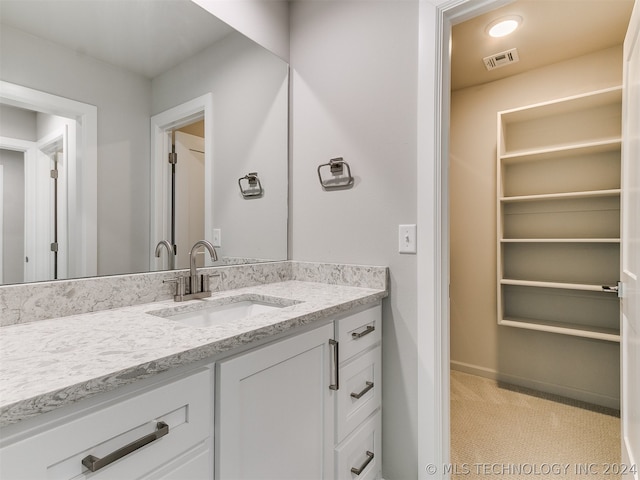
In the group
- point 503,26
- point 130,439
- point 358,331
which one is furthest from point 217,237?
point 503,26

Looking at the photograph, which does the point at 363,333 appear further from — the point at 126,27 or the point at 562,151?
the point at 562,151

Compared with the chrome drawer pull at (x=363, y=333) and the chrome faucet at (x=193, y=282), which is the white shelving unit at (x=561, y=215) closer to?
the chrome drawer pull at (x=363, y=333)

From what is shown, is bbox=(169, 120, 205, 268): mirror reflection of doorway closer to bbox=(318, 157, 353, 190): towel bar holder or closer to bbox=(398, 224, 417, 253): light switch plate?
bbox=(318, 157, 353, 190): towel bar holder

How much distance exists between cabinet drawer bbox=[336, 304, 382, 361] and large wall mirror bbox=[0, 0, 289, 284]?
0.63 meters

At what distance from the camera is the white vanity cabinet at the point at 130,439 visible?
1.82ft

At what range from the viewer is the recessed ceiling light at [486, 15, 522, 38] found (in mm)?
1924

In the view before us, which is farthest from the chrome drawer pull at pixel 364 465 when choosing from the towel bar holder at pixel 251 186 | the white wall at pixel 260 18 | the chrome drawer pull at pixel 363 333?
the white wall at pixel 260 18

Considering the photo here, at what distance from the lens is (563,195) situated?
229cm

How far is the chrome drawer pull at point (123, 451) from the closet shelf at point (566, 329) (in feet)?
8.25

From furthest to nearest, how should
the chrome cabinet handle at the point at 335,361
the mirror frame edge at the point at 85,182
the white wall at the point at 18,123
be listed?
1. the chrome cabinet handle at the point at 335,361
2. the mirror frame edge at the point at 85,182
3. the white wall at the point at 18,123

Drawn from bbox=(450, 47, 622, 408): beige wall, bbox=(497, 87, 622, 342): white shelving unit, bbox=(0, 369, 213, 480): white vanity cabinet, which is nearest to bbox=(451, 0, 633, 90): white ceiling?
bbox=(450, 47, 622, 408): beige wall

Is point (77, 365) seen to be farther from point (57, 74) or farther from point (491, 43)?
point (491, 43)

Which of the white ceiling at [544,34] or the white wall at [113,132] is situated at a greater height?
the white ceiling at [544,34]

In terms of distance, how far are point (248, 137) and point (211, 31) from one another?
482 mm
